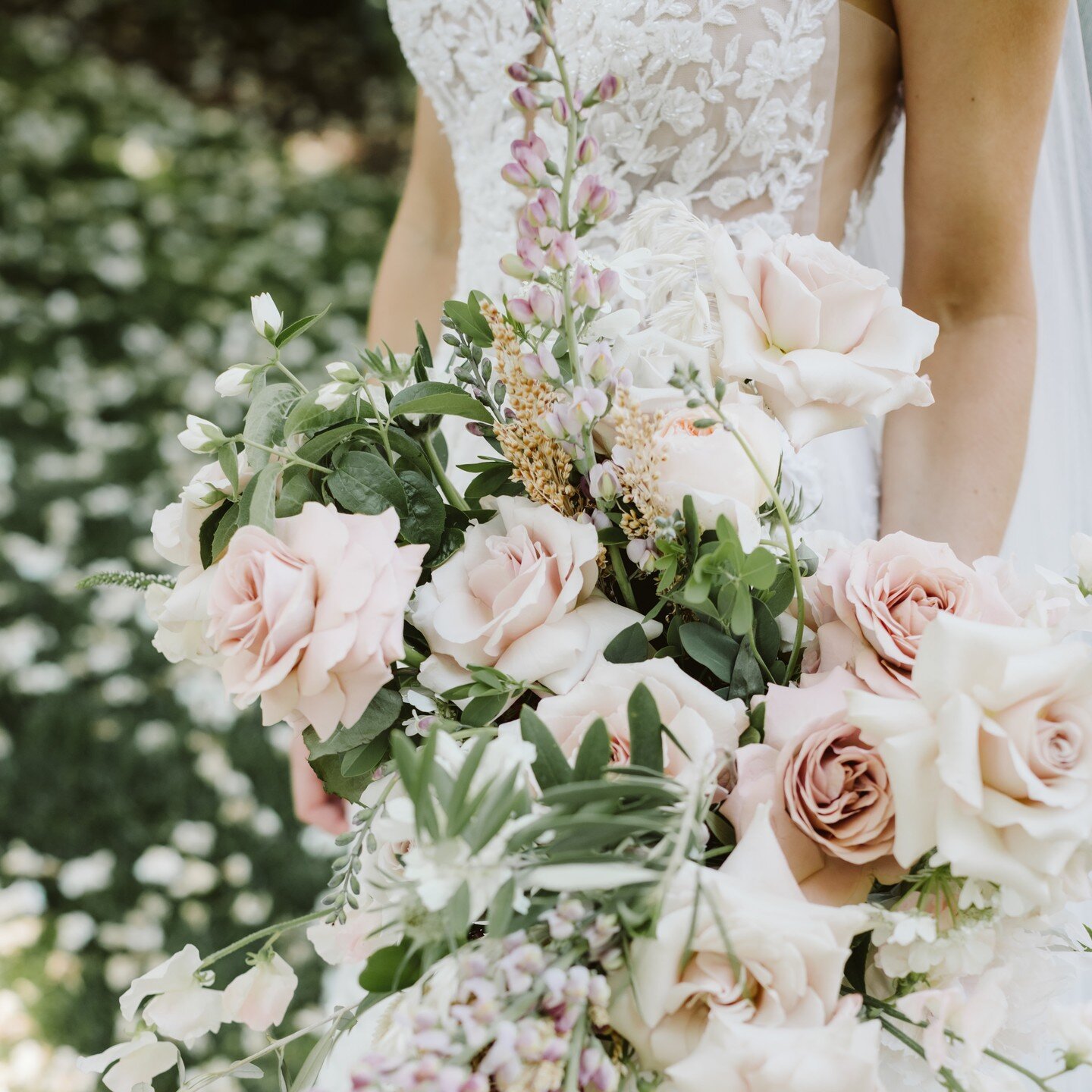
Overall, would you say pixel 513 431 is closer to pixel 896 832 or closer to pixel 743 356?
pixel 743 356

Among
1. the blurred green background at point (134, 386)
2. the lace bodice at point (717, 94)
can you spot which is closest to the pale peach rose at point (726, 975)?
the lace bodice at point (717, 94)

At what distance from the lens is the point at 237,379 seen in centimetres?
80

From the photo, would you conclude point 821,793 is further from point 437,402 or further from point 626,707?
point 437,402

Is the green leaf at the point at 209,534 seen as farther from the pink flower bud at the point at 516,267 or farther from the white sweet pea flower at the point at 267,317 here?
the pink flower bud at the point at 516,267

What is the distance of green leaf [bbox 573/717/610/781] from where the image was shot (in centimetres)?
Answer: 64

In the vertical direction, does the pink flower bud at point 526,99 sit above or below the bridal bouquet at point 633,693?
above

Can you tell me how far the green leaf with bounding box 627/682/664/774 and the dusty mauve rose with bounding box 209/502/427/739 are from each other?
5.9 inches

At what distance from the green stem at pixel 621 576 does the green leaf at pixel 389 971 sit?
0.30 meters

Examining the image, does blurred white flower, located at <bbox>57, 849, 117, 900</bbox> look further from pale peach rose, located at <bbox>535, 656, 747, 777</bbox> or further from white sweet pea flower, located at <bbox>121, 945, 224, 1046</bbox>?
pale peach rose, located at <bbox>535, 656, 747, 777</bbox>

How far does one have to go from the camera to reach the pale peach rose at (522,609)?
2.41 feet

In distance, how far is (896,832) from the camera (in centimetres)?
61

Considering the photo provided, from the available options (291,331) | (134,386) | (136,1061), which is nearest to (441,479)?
(291,331)

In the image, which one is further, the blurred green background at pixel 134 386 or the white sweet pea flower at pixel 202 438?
the blurred green background at pixel 134 386

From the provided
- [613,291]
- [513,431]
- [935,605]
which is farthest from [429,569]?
[935,605]
